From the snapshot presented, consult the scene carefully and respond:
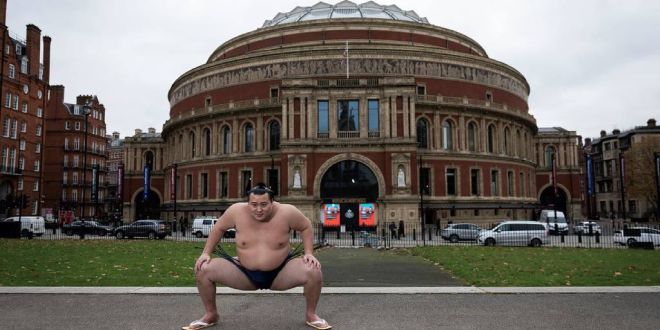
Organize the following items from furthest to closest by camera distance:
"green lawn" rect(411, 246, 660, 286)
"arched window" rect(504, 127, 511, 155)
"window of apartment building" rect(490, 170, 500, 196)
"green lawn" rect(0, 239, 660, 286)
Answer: "arched window" rect(504, 127, 511, 155), "window of apartment building" rect(490, 170, 500, 196), "green lawn" rect(411, 246, 660, 286), "green lawn" rect(0, 239, 660, 286)

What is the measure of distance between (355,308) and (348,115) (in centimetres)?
3463

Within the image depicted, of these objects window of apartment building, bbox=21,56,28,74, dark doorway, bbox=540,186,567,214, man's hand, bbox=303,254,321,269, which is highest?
window of apartment building, bbox=21,56,28,74

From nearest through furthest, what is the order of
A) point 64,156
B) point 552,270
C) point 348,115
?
point 552,270, point 348,115, point 64,156

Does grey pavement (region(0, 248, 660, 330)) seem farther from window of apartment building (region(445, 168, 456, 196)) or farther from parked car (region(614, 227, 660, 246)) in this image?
window of apartment building (region(445, 168, 456, 196))

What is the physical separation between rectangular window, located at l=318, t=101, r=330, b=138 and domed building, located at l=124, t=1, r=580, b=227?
92mm

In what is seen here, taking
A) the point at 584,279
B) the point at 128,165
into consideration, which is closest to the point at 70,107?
the point at 128,165

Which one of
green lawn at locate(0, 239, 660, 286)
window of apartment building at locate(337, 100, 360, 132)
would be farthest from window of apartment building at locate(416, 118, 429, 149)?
green lawn at locate(0, 239, 660, 286)

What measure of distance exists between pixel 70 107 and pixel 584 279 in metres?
82.8

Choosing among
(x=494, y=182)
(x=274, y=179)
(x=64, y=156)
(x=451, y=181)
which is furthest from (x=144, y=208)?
(x=494, y=182)

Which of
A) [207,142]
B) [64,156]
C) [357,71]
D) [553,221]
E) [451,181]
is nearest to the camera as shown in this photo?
[553,221]

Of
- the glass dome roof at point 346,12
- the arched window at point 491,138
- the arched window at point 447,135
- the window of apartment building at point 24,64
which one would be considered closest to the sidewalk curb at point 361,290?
the arched window at point 447,135

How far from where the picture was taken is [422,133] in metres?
49.0

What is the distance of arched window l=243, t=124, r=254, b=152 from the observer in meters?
51.0

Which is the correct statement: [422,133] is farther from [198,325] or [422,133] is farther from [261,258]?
[198,325]
